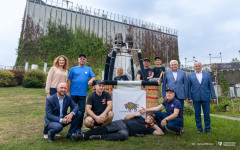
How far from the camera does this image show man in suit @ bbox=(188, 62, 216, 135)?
3889mm

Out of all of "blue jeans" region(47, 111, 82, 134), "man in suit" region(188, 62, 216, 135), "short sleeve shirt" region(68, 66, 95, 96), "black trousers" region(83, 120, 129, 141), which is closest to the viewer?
"blue jeans" region(47, 111, 82, 134)

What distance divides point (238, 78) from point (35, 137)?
88.6 ft

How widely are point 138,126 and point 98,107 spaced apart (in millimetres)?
922

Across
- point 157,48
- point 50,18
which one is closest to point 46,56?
point 50,18

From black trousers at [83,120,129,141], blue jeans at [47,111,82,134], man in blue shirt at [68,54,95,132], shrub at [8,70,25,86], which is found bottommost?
black trousers at [83,120,129,141]

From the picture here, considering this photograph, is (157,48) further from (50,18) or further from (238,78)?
(50,18)

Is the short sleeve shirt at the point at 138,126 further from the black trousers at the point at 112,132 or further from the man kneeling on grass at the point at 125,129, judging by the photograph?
the black trousers at the point at 112,132

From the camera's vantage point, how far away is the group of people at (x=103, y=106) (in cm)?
321

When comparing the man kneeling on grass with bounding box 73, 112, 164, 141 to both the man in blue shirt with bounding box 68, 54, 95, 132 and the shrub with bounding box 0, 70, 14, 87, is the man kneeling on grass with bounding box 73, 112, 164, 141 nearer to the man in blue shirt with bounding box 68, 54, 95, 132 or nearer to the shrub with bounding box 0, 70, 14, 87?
the man in blue shirt with bounding box 68, 54, 95, 132

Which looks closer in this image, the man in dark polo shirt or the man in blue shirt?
the man in dark polo shirt

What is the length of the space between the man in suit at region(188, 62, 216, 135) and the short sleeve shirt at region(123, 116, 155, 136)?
3.79 ft

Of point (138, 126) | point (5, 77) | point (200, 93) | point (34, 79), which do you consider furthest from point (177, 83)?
point (5, 77)

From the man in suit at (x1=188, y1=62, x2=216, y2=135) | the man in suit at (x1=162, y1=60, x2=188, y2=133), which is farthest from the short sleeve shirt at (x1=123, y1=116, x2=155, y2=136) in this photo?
the man in suit at (x1=188, y1=62, x2=216, y2=135)

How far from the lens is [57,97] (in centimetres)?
327
